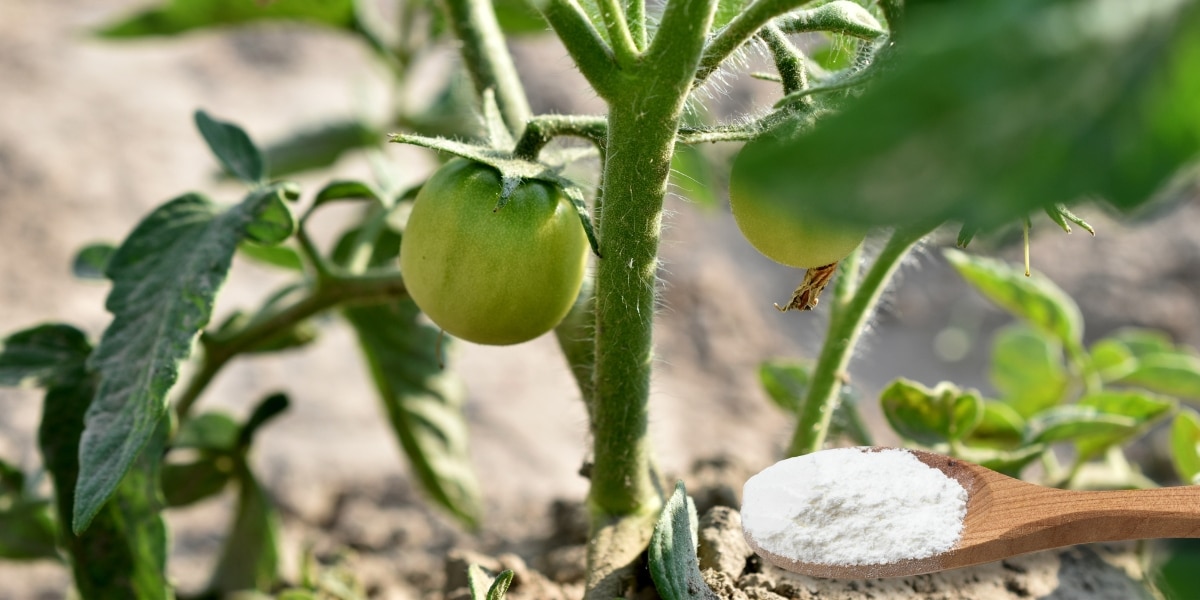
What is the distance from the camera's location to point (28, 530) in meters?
0.99

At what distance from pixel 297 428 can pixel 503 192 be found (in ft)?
4.02

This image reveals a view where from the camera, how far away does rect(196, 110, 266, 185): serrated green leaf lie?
2.81ft

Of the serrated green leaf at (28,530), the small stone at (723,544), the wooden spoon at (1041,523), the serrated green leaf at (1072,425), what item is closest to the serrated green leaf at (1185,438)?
the serrated green leaf at (1072,425)

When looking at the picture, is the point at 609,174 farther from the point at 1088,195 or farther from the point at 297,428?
the point at 297,428

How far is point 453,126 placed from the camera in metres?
1.40

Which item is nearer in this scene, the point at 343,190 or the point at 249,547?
the point at 343,190

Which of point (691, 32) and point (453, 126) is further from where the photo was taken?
point (453, 126)

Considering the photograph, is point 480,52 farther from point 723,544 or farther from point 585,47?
point 723,544

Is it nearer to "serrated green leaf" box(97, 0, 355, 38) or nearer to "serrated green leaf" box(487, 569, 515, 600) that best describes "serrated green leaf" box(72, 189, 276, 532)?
"serrated green leaf" box(487, 569, 515, 600)

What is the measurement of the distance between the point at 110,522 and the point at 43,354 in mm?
155

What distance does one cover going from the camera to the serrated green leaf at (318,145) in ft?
4.73

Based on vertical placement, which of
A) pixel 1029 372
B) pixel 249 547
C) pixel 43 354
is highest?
pixel 43 354

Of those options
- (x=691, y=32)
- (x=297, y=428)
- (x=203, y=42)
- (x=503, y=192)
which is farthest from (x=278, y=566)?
(x=203, y=42)

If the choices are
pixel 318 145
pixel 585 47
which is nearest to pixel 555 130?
pixel 585 47
